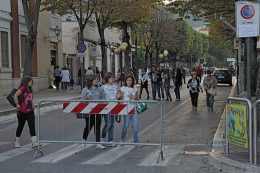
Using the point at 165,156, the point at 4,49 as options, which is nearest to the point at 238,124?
the point at 165,156

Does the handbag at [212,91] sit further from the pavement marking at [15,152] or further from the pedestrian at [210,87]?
the pavement marking at [15,152]

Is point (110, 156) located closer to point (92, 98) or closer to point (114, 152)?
point (114, 152)

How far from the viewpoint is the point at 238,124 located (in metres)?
8.37

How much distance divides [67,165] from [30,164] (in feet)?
2.29

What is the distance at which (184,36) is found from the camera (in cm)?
7906

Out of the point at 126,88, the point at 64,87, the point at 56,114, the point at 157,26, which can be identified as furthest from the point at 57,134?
the point at 157,26

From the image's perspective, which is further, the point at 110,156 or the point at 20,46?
the point at 20,46

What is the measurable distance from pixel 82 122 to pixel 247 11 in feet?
22.3

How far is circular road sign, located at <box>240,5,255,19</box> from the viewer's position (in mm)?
8953

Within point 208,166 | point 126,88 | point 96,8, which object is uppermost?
point 96,8

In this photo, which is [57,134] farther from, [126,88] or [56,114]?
[126,88]

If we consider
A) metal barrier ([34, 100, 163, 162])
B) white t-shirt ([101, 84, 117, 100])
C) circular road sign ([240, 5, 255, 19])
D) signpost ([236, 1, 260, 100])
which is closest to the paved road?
metal barrier ([34, 100, 163, 162])

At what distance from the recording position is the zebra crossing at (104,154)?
8961 millimetres

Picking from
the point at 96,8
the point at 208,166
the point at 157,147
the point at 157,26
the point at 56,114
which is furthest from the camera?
the point at 157,26
